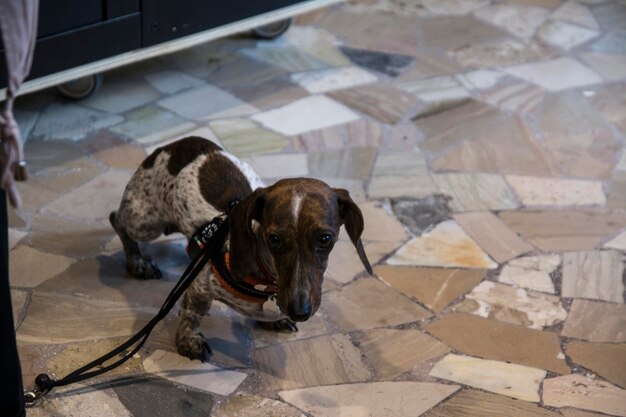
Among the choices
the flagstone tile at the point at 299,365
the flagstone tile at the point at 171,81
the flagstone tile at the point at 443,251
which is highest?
the flagstone tile at the point at 171,81

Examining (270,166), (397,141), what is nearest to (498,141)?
(397,141)

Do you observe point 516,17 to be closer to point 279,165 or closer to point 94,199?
point 279,165

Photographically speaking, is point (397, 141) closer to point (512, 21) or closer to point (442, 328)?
point (442, 328)

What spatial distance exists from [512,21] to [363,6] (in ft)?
3.02

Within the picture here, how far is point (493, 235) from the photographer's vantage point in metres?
3.84

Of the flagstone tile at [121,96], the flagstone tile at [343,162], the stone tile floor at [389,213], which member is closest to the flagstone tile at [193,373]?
the stone tile floor at [389,213]

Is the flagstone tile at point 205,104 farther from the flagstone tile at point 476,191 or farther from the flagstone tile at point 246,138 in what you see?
the flagstone tile at point 476,191

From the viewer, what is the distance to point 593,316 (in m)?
3.40

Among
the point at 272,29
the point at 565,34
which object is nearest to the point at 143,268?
the point at 272,29

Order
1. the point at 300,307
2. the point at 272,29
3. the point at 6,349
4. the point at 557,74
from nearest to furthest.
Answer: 1. the point at 6,349
2. the point at 300,307
3. the point at 557,74
4. the point at 272,29

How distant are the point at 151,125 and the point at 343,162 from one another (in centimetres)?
92

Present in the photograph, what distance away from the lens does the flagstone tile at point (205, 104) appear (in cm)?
458

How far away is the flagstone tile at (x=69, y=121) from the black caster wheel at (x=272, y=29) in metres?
1.21

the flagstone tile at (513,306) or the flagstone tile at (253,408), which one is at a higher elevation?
the flagstone tile at (513,306)
